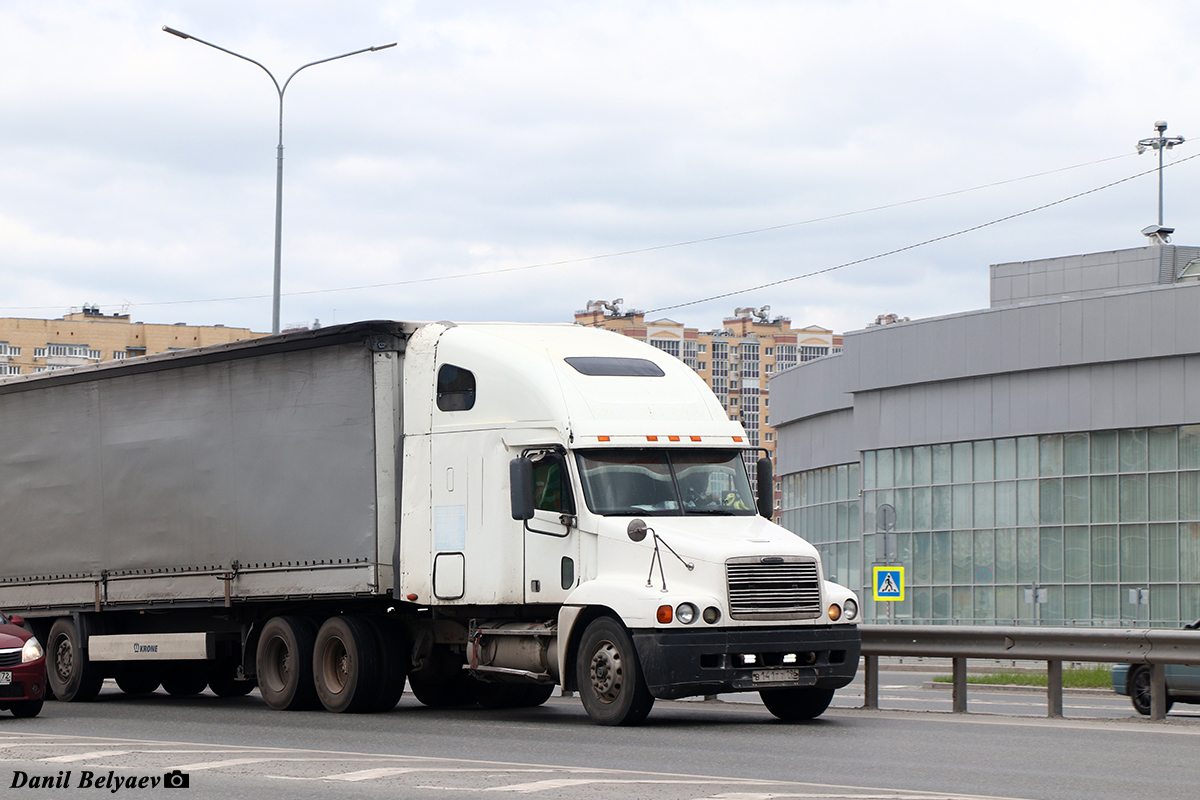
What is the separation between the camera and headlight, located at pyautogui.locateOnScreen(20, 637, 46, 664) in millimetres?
16562

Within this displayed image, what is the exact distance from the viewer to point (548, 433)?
50.4ft

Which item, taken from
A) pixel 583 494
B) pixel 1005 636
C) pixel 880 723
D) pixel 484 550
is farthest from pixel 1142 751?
pixel 484 550

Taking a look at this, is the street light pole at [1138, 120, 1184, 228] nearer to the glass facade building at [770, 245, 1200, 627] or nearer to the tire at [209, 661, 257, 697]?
the glass facade building at [770, 245, 1200, 627]

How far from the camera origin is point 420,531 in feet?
53.7

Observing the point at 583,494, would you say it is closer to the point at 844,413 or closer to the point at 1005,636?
the point at 1005,636

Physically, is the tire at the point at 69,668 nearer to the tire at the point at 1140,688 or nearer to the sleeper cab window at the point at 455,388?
the sleeper cab window at the point at 455,388

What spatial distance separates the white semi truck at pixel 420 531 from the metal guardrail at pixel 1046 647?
7.12 ft

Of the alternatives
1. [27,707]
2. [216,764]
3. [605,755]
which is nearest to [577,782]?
[605,755]

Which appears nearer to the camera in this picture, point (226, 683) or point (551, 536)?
point (551, 536)

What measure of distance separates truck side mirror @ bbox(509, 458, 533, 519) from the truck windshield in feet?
1.60

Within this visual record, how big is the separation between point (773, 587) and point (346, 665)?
4.60 m

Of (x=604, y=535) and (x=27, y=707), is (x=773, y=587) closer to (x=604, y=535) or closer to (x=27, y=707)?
(x=604, y=535)

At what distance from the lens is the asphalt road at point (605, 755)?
10141 mm

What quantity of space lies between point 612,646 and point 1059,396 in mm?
31404
